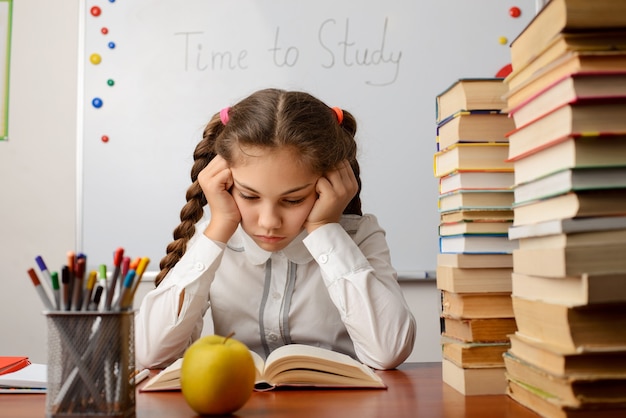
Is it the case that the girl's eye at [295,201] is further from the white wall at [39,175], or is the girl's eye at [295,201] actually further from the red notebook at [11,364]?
the white wall at [39,175]

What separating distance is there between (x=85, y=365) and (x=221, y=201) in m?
0.83

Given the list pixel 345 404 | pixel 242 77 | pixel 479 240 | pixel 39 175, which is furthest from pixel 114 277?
pixel 39 175

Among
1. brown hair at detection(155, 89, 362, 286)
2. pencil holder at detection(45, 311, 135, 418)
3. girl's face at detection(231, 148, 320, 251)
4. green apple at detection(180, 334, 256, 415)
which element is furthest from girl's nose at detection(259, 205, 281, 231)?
pencil holder at detection(45, 311, 135, 418)

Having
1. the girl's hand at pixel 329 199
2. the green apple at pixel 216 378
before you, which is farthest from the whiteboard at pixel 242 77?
the green apple at pixel 216 378

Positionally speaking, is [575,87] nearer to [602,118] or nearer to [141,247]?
[602,118]

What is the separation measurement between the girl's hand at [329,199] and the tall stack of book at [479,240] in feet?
1.70

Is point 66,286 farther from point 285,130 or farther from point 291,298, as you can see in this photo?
point 291,298

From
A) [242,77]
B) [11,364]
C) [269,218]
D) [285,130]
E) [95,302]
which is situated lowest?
[11,364]

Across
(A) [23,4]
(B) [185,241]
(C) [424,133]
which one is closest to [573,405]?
(B) [185,241]

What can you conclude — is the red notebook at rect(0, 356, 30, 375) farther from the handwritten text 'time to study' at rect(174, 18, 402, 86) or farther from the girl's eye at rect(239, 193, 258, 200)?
the handwritten text 'time to study' at rect(174, 18, 402, 86)

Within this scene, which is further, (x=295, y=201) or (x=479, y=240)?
(x=295, y=201)

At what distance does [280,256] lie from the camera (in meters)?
1.69

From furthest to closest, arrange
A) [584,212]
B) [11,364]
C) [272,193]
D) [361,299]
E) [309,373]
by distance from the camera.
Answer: [361,299] < [272,193] < [11,364] < [309,373] < [584,212]

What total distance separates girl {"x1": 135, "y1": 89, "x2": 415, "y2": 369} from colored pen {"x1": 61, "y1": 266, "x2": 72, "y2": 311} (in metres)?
0.65
